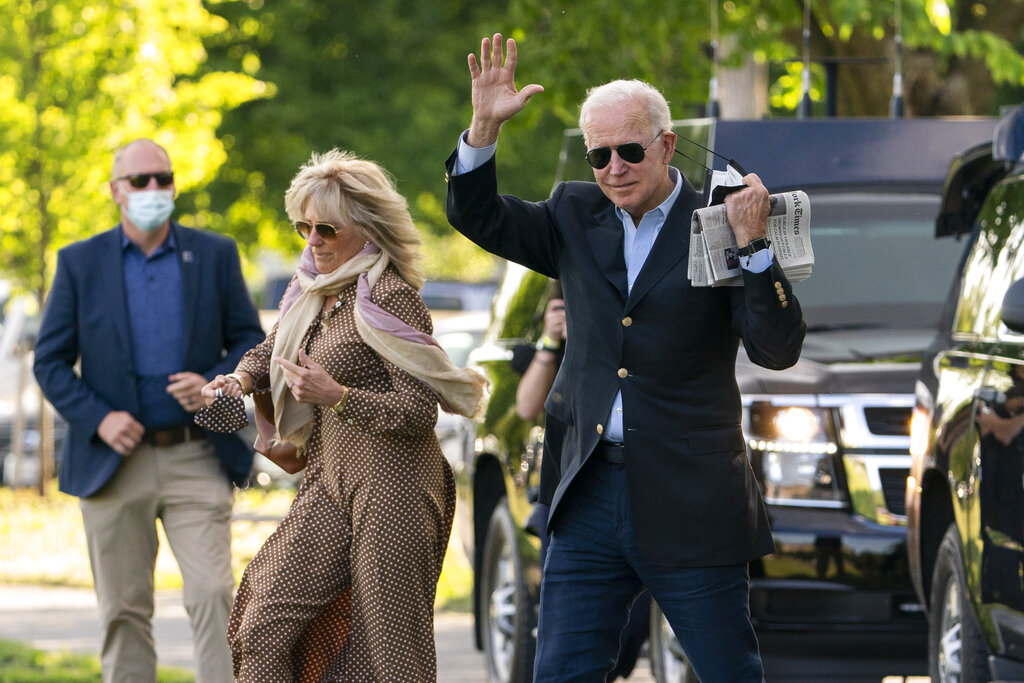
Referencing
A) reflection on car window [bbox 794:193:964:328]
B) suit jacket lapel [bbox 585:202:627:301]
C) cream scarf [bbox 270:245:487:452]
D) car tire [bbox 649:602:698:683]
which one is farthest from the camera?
reflection on car window [bbox 794:193:964:328]

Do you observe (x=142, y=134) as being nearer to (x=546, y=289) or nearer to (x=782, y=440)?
(x=546, y=289)

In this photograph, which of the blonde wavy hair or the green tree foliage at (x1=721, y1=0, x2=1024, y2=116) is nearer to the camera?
the blonde wavy hair

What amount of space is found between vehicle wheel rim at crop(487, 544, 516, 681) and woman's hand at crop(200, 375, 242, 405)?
2.38 metres

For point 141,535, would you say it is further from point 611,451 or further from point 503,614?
point 611,451

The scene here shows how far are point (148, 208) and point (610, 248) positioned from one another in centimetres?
259

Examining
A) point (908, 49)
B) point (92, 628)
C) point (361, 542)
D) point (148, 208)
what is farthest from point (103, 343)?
point (908, 49)

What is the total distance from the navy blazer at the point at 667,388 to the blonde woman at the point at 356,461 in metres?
0.81

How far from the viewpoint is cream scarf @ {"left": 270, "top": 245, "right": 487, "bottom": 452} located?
540cm

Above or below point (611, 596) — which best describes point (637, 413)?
above

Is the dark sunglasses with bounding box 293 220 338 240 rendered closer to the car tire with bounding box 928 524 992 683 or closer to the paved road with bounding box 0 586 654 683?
the car tire with bounding box 928 524 992 683

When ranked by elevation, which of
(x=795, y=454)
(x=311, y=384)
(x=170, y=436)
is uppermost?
(x=311, y=384)

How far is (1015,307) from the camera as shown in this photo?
4969 mm

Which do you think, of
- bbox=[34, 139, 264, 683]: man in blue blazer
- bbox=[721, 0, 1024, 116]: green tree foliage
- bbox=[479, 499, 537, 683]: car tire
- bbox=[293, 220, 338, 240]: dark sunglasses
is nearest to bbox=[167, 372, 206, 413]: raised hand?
bbox=[34, 139, 264, 683]: man in blue blazer

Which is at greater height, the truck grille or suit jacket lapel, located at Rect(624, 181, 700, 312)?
suit jacket lapel, located at Rect(624, 181, 700, 312)
